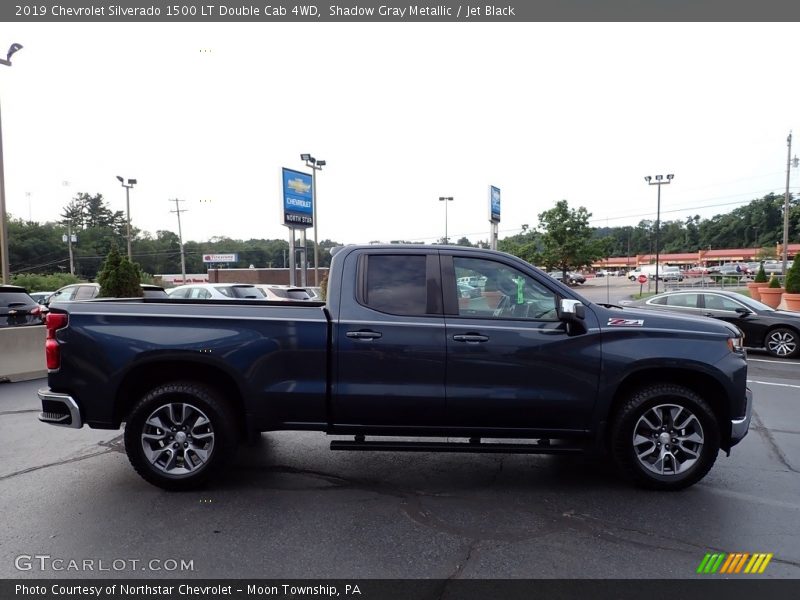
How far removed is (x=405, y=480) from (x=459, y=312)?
1591mm

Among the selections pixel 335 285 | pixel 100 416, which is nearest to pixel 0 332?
pixel 100 416

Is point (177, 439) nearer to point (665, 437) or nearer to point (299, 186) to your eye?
point (665, 437)

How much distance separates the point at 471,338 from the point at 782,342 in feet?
37.0

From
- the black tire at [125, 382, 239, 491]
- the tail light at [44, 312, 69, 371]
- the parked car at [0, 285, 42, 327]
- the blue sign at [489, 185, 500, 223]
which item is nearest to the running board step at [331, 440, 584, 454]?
the black tire at [125, 382, 239, 491]

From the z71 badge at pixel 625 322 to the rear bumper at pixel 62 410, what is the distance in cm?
447

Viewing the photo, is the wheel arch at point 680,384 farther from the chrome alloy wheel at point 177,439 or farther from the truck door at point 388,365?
the chrome alloy wheel at point 177,439

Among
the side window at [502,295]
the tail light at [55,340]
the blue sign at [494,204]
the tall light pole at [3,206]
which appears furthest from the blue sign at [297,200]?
the side window at [502,295]

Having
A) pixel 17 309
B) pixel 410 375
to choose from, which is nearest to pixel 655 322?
pixel 410 375

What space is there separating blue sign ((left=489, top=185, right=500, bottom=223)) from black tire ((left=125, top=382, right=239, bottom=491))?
24.1 metres

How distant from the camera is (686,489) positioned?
14.9 ft

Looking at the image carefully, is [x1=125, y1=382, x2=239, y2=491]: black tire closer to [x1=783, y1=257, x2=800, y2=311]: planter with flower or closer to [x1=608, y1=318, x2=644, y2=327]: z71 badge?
[x1=608, y1=318, x2=644, y2=327]: z71 badge

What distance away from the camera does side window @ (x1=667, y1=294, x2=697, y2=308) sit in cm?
1302

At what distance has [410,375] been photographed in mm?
4355
